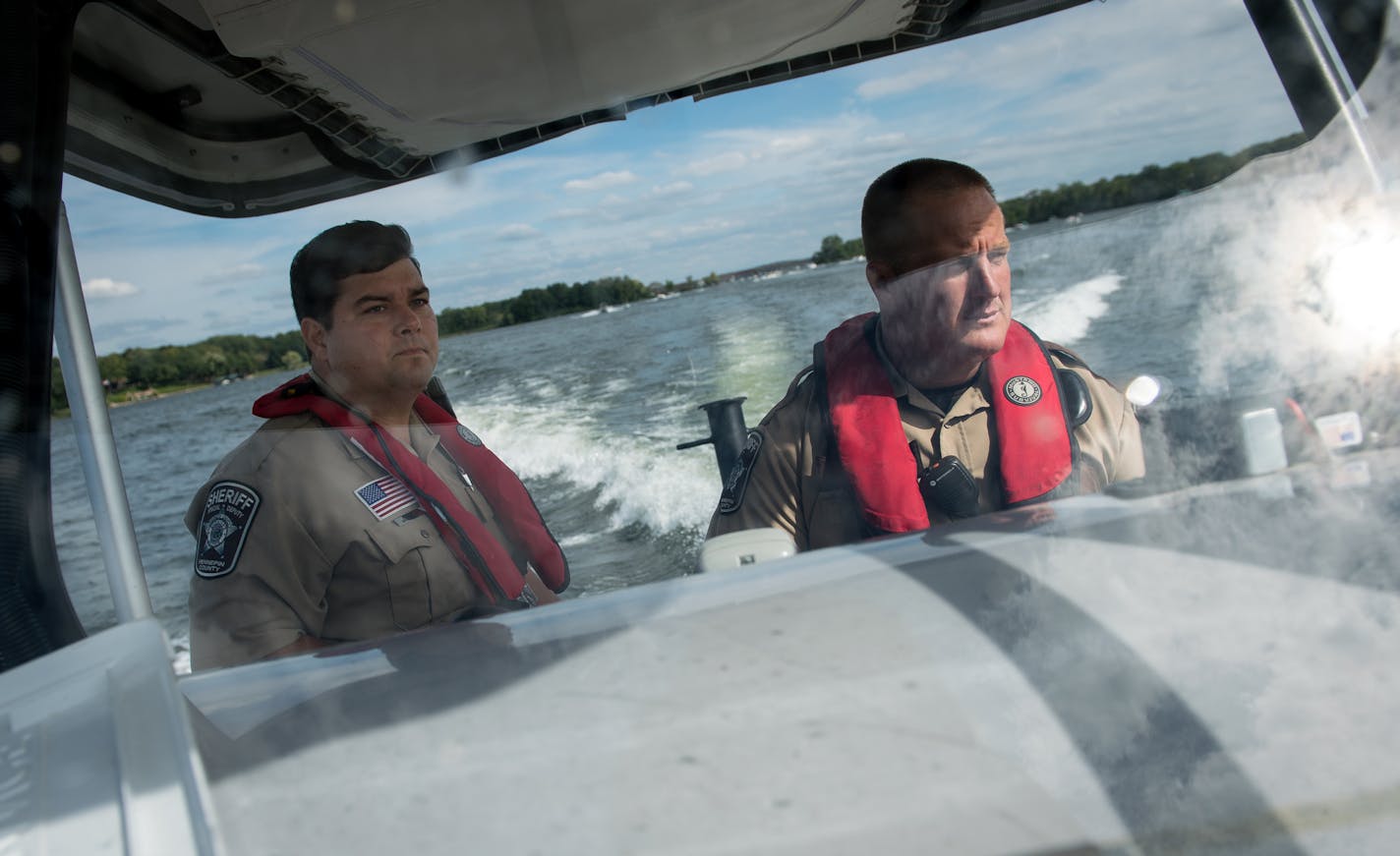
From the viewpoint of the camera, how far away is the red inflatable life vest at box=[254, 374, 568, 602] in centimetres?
138

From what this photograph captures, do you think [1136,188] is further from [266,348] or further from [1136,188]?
[266,348]

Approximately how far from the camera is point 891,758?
60 centimetres

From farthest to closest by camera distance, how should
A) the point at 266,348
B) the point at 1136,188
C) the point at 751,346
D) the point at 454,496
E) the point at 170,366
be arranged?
the point at 454,496 → the point at 751,346 → the point at 266,348 → the point at 170,366 → the point at 1136,188

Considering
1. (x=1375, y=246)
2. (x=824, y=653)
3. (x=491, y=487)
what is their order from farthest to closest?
1. (x=491, y=487)
2. (x=1375, y=246)
3. (x=824, y=653)

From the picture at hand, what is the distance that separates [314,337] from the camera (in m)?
1.34

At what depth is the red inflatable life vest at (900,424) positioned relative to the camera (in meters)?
1.26

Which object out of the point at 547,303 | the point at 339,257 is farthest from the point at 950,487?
the point at 339,257

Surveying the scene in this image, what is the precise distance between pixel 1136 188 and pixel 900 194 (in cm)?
29

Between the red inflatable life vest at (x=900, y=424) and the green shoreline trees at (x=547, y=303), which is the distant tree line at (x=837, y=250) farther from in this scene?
the red inflatable life vest at (x=900, y=424)

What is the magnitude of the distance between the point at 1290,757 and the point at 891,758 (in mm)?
237

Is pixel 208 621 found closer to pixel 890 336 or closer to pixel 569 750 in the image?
pixel 569 750

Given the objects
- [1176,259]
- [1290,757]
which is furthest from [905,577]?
[1176,259]

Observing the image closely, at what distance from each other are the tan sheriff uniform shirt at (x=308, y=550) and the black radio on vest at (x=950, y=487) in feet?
2.15

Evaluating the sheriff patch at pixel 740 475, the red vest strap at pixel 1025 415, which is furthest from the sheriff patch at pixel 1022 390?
the sheriff patch at pixel 740 475
